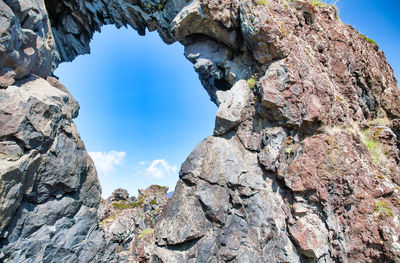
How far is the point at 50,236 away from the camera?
958 centimetres

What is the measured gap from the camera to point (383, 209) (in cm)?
842

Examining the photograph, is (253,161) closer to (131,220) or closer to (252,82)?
(252,82)

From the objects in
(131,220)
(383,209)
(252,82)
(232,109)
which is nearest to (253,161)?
(232,109)

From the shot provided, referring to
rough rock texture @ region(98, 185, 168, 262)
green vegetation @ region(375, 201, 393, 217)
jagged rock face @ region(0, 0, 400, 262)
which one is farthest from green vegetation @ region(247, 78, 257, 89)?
rough rock texture @ region(98, 185, 168, 262)

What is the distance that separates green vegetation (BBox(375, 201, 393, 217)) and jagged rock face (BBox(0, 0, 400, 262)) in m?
0.05

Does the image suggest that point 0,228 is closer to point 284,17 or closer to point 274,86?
point 274,86

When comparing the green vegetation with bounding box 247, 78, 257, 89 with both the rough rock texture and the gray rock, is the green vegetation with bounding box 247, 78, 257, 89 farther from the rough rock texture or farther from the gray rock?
the rough rock texture

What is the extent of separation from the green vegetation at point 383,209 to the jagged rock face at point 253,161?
0.15ft

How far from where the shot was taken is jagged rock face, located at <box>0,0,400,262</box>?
27.4 ft

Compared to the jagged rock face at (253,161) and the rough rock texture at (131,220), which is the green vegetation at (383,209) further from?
the rough rock texture at (131,220)

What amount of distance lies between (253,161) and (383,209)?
18.6ft

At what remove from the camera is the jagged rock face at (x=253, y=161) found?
834 centimetres

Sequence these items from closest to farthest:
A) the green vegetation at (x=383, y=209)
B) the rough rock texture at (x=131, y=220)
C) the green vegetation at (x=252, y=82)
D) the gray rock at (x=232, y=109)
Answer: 1. the green vegetation at (x=383, y=209)
2. the gray rock at (x=232, y=109)
3. the green vegetation at (x=252, y=82)
4. the rough rock texture at (x=131, y=220)

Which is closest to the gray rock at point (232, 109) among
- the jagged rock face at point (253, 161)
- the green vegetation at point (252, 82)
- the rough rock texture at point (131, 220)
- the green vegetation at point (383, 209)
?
the jagged rock face at point (253, 161)
